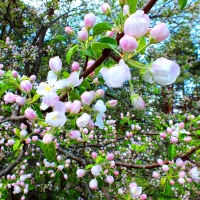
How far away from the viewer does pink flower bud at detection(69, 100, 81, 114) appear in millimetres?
760

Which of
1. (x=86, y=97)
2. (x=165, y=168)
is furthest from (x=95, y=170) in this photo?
(x=86, y=97)

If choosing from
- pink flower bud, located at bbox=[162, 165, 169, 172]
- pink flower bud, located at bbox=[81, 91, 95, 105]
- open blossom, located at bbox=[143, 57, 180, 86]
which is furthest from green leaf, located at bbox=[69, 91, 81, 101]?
pink flower bud, located at bbox=[162, 165, 169, 172]

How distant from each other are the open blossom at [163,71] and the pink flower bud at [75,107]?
232 millimetres

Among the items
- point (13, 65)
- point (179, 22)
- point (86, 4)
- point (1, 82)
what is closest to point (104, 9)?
point (1, 82)

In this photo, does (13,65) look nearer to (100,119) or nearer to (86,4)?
(86,4)

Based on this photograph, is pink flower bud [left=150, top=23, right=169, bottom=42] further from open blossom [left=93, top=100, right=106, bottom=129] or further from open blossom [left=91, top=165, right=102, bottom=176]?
open blossom [left=91, top=165, right=102, bottom=176]

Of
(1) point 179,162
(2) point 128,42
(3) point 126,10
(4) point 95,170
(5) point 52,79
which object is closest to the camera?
(2) point 128,42

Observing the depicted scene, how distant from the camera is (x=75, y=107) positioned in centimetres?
76

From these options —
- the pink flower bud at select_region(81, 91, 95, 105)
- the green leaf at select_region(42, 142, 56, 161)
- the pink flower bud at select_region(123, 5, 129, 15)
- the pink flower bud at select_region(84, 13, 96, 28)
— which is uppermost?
the pink flower bud at select_region(84, 13, 96, 28)

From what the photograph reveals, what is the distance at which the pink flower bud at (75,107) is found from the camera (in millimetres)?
760

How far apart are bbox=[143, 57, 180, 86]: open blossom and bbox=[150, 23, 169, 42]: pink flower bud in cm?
6

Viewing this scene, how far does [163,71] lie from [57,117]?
0.33m

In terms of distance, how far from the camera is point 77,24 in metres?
4.55

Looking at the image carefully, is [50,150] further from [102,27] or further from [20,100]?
[102,27]
